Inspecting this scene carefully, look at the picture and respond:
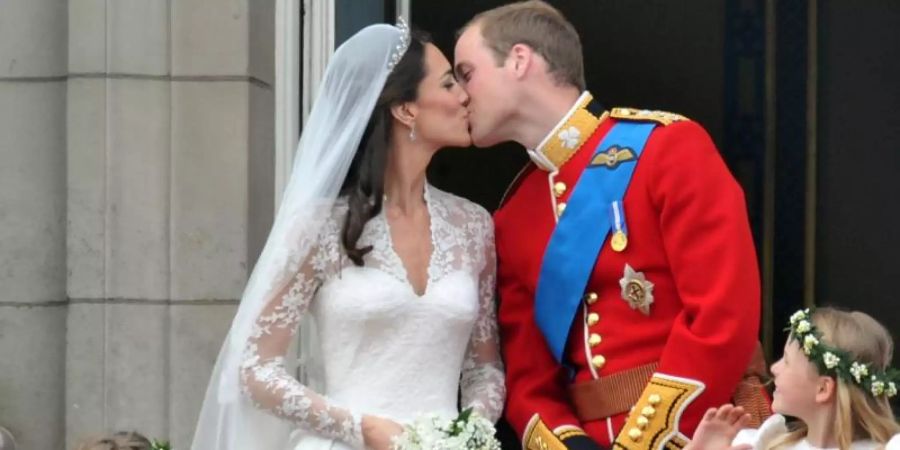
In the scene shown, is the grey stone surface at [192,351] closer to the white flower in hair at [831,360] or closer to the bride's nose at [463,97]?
Result: the bride's nose at [463,97]

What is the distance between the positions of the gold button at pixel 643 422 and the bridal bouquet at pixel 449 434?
30 cm

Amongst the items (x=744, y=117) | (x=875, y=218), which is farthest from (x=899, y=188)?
(x=744, y=117)

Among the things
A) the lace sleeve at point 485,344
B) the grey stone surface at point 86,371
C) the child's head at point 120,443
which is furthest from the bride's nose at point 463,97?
the grey stone surface at point 86,371

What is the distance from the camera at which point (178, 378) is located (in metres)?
4.68

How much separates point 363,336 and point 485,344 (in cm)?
35

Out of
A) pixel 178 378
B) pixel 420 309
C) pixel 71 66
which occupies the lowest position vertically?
pixel 178 378

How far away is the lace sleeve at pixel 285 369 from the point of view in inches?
153

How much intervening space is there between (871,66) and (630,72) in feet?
2.72

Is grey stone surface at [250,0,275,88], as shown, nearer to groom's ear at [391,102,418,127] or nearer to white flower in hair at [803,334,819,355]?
groom's ear at [391,102,418,127]

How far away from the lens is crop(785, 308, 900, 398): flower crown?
3527 mm

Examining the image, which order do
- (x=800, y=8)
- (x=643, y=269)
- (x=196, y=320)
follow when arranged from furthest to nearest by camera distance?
1. (x=800, y=8)
2. (x=196, y=320)
3. (x=643, y=269)

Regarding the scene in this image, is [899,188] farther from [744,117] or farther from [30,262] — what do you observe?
[30,262]

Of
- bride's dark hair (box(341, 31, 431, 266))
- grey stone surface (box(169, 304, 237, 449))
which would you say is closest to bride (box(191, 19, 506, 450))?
bride's dark hair (box(341, 31, 431, 266))

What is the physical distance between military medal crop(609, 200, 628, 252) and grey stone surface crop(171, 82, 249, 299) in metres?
1.13
